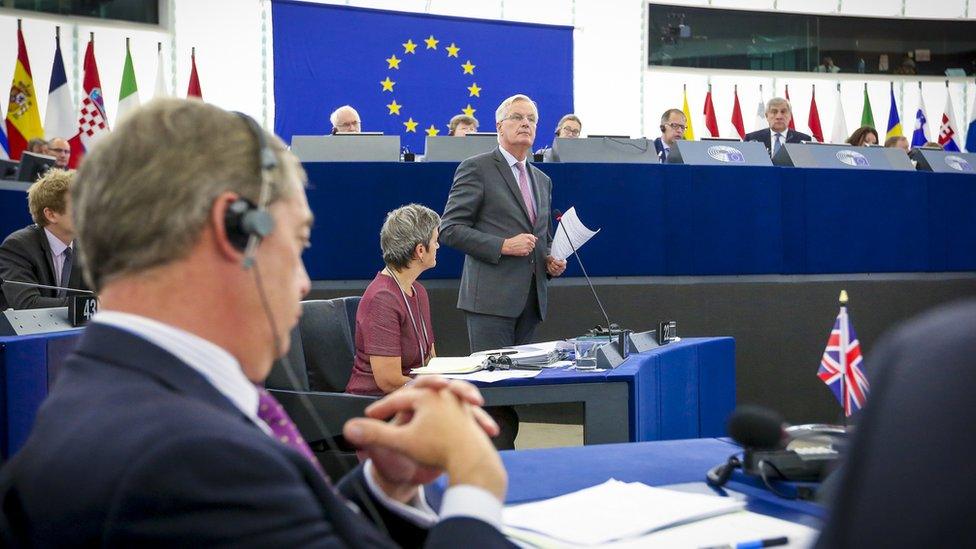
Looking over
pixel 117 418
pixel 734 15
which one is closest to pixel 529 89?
A: pixel 734 15

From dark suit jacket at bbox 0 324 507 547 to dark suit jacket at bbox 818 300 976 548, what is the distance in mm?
406

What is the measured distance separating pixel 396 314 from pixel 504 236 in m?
1.23

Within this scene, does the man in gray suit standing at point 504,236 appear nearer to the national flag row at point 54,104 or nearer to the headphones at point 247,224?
the headphones at point 247,224

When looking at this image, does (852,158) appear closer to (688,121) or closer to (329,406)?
(329,406)

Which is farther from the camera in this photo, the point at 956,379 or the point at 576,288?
the point at 576,288

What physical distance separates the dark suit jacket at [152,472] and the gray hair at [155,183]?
73 mm

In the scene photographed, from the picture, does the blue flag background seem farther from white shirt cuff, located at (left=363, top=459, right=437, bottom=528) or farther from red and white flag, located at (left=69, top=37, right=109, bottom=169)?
white shirt cuff, located at (left=363, top=459, right=437, bottom=528)

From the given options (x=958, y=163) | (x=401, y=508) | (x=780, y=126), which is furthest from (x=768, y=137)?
(x=401, y=508)

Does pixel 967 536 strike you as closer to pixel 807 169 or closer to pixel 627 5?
pixel 807 169

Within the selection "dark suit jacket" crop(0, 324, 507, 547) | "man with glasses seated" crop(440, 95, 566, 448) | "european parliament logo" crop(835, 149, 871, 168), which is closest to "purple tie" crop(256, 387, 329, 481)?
"dark suit jacket" crop(0, 324, 507, 547)

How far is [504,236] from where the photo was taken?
411 centimetres

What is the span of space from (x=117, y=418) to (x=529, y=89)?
30.5ft

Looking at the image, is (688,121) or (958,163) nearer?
(958,163)

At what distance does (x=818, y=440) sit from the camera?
131 cm
